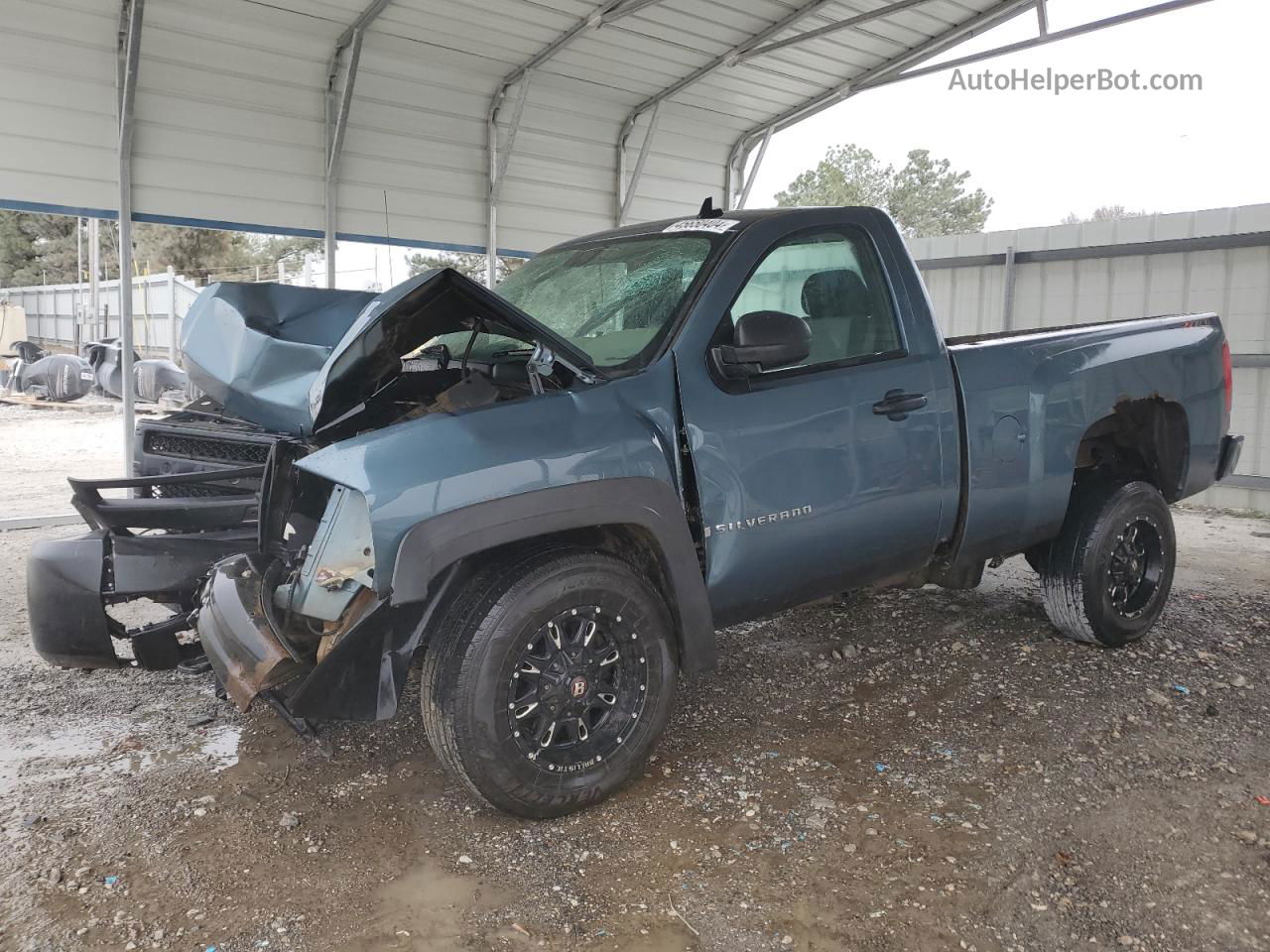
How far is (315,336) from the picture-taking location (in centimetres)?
374

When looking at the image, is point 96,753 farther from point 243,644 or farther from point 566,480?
point 566,480

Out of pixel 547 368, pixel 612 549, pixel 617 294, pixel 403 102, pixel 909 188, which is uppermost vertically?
pixel 909 188

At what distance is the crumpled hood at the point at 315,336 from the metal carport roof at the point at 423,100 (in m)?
3.96

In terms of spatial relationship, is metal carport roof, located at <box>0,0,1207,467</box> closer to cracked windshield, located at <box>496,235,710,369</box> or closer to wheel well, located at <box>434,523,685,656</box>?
cracked windshield, located at <box>496,235,710,369</box>

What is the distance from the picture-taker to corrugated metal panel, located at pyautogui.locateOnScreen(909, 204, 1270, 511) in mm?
9156

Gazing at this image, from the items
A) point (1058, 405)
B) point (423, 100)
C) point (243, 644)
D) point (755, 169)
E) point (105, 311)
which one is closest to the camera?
point (243, 644)

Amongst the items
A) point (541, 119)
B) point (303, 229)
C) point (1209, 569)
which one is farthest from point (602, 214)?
point (1209, 569)

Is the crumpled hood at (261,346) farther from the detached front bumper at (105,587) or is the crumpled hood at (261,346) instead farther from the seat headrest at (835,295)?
the seat headrest at (835,295)

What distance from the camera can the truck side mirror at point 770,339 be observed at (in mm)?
3090

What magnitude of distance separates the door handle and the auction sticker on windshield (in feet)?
2.81

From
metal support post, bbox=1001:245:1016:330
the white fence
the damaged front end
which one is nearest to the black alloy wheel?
the damaged front end

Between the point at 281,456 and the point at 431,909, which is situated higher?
the point at 281,456

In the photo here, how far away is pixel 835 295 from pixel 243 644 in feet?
8.07

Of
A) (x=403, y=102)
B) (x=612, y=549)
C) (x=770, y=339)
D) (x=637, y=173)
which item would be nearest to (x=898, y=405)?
(x=770, y=339)
